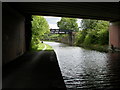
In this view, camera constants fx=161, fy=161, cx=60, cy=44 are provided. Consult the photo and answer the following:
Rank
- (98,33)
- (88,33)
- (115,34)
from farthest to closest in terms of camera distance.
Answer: (88,33) < (98,33) < (115,34)

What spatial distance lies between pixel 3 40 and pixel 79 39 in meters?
40.9

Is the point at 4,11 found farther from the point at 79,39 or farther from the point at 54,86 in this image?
the point at 79,39

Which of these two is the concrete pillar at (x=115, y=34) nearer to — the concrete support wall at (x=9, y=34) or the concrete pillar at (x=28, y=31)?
the concrete pillar at (x=28, y=31)

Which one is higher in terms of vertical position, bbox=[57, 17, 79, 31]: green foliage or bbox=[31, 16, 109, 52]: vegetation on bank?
bbox=[57, 17, 79, 31]: green foliage

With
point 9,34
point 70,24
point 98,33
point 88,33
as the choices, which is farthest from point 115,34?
point 70,24

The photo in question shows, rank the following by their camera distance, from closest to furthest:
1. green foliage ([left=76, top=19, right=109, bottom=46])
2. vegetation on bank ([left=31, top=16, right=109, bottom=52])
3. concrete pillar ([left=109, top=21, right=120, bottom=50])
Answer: concrete pillar ([left=109, top=21, right=120, bottom=50]) < vegetation on bank ([left=31, top=16, right=109, bottom=52]) < green foliage ([left=76, top=19, right=109, bottom=46])

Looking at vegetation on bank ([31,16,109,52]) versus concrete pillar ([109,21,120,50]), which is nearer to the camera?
concrete pillar ([109,21,120,50])

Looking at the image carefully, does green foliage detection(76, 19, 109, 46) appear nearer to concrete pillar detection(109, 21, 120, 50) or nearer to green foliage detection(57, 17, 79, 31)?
concrete pillar detection(109, 21, 120, 50)

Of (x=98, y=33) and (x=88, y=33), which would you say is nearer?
(x=98, y=33)

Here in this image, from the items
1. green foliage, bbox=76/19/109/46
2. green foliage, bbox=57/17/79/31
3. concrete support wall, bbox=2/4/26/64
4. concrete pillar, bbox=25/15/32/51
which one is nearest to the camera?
concrete support wall, bbox=2/4/26/64

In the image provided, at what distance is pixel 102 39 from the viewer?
3562cm

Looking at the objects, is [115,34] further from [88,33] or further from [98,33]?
[88,33]

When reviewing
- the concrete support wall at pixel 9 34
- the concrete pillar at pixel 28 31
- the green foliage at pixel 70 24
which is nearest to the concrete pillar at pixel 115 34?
the concrete pillar at pixel 28 31

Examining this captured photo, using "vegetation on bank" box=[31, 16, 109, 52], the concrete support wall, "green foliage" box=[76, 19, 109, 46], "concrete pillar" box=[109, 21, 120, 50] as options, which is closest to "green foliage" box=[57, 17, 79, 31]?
"vegetation on bank" box=[31, 16, 109, 52]
